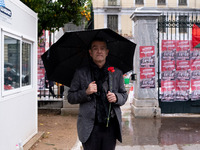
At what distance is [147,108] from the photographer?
28.5ft

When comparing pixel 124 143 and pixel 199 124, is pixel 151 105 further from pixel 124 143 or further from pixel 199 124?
pixel 124 143

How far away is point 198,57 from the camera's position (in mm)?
8914

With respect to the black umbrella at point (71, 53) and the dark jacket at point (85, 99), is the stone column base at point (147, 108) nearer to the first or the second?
the black umbrella at point (71, 53)

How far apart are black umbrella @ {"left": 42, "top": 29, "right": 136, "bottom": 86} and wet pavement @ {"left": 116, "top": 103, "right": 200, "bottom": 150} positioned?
116 inches

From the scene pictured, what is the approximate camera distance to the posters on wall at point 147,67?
877 cm

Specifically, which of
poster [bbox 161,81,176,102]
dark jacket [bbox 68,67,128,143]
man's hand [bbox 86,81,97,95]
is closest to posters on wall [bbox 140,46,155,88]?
poster [bbox 161,81,176,102]

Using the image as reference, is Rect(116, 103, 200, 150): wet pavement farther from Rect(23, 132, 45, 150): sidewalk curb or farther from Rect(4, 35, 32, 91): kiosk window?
Rect(4, 35, 32, 91): kiosk window

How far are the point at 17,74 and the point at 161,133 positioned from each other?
4.09m

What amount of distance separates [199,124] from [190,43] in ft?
9.27

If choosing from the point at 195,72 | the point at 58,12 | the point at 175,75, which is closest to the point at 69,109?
the point at 58,12

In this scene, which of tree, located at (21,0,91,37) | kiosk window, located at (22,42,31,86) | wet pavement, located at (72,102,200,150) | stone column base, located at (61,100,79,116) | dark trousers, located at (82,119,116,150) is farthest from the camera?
stone column base, located at (61,100,79,116)

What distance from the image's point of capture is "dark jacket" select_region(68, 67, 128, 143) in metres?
2.72

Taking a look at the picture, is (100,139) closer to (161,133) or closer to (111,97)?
(111,97)

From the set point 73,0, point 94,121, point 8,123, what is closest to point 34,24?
point 73,0
